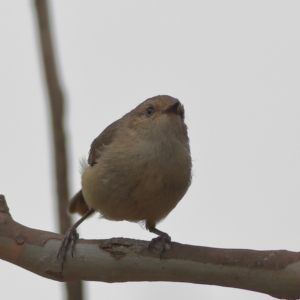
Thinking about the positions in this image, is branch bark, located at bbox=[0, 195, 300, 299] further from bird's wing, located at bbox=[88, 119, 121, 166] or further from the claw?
bird's wing, located at bbox=[88, 119, 121, 166]

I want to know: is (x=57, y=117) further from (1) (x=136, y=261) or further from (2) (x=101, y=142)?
(1) (x=136, y=261)

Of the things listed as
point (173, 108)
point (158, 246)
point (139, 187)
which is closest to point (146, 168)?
point (139, 187)

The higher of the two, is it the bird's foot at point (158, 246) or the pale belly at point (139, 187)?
the pale belly at point (139, 187)

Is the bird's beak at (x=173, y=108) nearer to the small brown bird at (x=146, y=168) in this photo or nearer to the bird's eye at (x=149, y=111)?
the small brown bird at (x=146, y=168)

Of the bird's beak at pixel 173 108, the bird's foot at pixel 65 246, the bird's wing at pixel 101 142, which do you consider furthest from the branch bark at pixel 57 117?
the bird's beak at pixel 173 108

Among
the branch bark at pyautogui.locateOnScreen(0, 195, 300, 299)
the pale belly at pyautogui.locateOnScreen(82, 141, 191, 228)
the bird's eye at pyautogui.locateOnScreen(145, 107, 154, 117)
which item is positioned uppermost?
the bird's eye at pyautogui.locateOnScreen(145, 107, 154, 117)

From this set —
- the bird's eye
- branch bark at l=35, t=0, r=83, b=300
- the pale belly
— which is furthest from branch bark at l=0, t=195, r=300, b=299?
the bird's eye
